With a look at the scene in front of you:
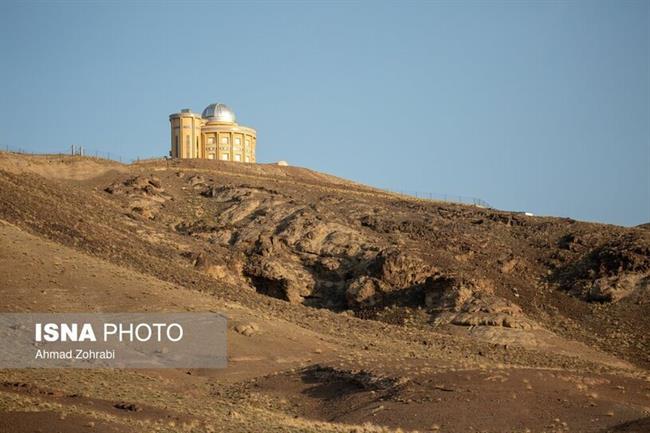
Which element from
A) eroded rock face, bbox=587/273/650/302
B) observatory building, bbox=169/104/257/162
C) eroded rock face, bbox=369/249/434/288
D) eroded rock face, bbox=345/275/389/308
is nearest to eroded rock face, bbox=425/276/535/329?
→ eroded rock face, bbox=369/249/434/288

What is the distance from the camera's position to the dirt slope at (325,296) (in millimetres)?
28234

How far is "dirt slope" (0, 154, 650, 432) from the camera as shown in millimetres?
28234

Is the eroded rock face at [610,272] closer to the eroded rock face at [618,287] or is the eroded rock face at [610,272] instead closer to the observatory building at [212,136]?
the eroded rock face at [618,287]

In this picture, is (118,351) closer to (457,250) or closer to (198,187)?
(457,250)

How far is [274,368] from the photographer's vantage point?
3466 centimetres

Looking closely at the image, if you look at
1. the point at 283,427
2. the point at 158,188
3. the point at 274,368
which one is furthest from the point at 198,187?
the point at 283,427

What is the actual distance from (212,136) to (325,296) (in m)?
30.8

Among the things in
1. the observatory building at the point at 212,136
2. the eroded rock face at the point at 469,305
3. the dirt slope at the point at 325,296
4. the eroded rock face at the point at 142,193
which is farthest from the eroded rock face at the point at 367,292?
the observatory building at the point at 212,136

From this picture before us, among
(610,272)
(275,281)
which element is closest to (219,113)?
(275,281)

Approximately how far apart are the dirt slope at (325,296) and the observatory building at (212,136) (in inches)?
267

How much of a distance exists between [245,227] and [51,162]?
46.0 ft

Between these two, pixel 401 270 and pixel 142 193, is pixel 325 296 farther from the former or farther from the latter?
pixel 142 193

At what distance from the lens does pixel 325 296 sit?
49.8 meters

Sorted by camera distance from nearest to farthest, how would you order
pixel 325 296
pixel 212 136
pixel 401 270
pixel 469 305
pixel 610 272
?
pixel 469 305 < pixel 401 270 < pixel 325 296 < pixel 610 272 < pixel 212 136
